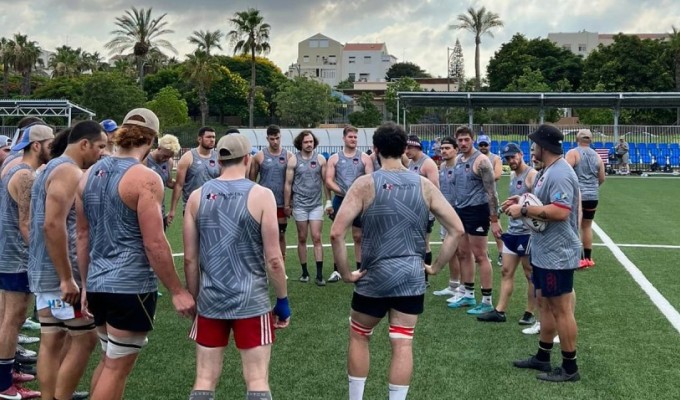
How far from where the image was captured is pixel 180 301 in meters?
4.23

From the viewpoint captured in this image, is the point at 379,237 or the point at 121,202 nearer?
the point at 121,202

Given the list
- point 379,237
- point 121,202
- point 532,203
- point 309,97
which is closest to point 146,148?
point 121,202

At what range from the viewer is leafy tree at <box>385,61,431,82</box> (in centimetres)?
13362

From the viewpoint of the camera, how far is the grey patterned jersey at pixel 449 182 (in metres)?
8.70

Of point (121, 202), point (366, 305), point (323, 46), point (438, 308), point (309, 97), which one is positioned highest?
point (323, 46)

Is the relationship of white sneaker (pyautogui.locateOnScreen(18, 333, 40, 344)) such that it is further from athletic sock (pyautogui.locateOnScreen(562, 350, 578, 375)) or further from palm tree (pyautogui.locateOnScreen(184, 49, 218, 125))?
palm tree (pyautogui.locateOnScreen(184, 49, 218, 125))

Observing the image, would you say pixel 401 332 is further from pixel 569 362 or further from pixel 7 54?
pixel 7 54

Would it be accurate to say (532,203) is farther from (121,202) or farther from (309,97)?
(309,97)

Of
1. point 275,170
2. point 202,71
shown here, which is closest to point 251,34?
point 202,71

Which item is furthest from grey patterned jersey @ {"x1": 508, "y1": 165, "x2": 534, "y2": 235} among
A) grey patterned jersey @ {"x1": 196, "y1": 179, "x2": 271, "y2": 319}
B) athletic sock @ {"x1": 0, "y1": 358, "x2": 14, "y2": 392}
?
athletic sock @ {"x1": 0, "y1": 358, "x2": 14, "y2": 392}

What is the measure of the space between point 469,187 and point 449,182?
1.37 ft

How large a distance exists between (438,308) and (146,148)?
5.10m

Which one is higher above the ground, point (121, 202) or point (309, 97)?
point (309, 97)

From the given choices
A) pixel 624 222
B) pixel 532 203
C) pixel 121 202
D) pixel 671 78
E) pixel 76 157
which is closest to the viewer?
pixel 121 202
